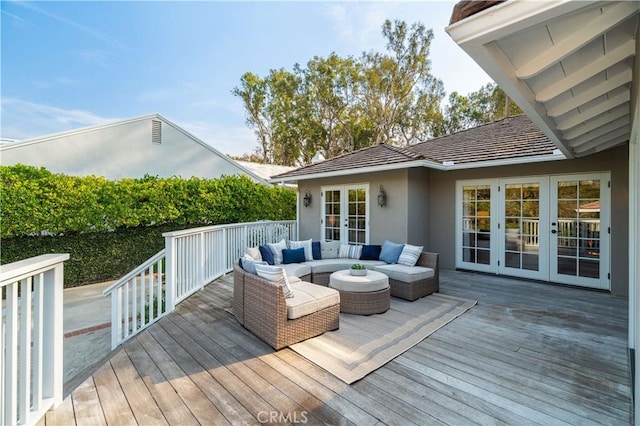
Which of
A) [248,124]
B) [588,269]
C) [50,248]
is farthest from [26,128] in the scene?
[588,269]

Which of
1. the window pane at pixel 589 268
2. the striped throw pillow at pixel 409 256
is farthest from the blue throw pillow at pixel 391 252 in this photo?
the window pane at pixel 589 268

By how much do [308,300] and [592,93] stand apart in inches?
138

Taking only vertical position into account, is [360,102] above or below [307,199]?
above

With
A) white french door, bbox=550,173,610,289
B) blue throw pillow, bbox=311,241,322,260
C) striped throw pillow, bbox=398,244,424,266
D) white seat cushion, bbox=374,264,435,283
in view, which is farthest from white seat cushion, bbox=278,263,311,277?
white french door, bbox=550,173,610,289

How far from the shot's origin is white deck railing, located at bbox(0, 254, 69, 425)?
6.00 ft

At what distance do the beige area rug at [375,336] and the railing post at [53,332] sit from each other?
2085mm

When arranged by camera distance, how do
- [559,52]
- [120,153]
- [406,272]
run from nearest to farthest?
[559,52], [406,272], [120,153]

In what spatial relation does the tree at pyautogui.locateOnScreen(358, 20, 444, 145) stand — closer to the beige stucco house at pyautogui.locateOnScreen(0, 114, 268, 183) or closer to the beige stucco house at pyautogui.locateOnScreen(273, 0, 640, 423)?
the beige stucco house at pyautogui.locateOnScreen(273, 0, 640, 423)

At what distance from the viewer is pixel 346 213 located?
794cm

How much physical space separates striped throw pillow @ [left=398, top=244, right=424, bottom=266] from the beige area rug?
803 mm

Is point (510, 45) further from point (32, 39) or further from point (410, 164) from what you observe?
point (32, 39)

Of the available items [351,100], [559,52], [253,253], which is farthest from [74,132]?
[351,100]

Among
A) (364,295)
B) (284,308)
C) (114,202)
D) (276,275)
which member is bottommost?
(364,295)

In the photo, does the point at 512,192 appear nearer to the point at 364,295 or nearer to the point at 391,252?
the point at 391,252
